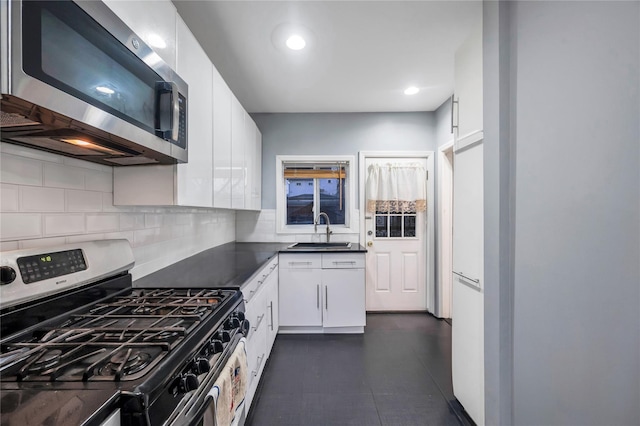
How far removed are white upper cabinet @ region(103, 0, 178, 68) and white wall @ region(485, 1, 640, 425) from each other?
5.25 feet

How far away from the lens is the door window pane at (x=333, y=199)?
350cm

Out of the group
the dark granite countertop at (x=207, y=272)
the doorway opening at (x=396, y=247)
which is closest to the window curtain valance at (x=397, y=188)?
the doorway opening at (x=396, y=247)

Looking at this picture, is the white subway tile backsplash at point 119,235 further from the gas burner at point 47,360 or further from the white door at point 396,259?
the white door at point 396,259

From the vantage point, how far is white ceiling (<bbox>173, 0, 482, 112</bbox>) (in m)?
1.65

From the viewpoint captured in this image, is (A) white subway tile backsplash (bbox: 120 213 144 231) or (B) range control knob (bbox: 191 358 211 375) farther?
(A) white subway tile backsplash (bbox: 120 213 144 231)

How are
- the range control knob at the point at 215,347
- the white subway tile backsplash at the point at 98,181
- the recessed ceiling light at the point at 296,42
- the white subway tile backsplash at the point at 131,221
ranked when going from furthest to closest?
the recessed ceiling light at the point at 296,42 → the white subway tile backsplash at the point at 131,221 → the white subway tile backsplash at the point at 98,181 → the range control knob at the point at 215,347

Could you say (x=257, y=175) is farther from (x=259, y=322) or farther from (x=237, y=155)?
(x=259, y=322)

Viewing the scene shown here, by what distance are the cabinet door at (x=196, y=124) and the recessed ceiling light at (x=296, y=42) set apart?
0.62 meters

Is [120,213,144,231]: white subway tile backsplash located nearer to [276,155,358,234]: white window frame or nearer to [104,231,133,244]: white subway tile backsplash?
[104,231,133,244]: white subway tile backsplash

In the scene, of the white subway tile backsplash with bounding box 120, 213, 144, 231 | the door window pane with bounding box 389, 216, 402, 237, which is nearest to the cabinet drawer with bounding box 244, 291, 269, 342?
the white subway tile backsplash with bounding box 120, 213, 144, 231

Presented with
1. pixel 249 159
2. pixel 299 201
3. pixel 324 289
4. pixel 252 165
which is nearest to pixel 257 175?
pixel 252 165

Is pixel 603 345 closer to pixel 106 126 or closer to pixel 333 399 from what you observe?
pixel 333 399

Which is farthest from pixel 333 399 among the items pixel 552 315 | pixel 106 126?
pixel 106 126

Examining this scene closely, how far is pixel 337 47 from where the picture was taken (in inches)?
79.3
